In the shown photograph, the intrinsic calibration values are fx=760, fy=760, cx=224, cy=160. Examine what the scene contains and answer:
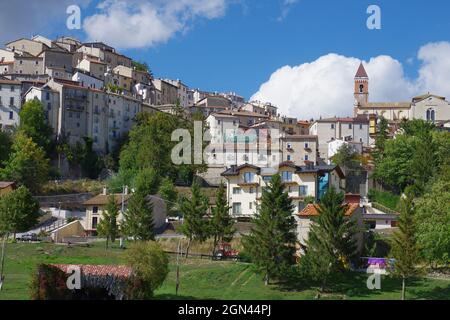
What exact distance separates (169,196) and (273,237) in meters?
29.0

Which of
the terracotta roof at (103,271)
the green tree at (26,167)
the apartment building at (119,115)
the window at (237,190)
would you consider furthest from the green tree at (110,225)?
the apartment building at (119,115)

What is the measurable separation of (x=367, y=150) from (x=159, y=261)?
224ft

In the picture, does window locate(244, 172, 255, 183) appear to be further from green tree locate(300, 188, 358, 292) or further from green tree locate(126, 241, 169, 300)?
green tree locate(126, 241, 169, 300)

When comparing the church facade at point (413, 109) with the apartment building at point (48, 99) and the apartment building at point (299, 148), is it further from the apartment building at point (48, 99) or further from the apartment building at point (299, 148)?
the apartment building at point (48, 99)

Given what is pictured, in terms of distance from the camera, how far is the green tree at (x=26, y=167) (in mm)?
82625

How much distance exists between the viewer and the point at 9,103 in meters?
102

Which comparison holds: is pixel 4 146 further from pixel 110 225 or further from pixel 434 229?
pixel 434 229

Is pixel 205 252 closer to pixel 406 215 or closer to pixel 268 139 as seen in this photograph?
pixel 406 215

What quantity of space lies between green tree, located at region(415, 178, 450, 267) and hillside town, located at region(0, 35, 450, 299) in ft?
1.00

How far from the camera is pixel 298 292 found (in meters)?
47.2

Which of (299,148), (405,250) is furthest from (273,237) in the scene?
(299,148)

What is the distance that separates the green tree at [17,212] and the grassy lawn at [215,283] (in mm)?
3615

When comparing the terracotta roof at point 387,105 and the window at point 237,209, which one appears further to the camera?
the terracotta roof at point 387,105

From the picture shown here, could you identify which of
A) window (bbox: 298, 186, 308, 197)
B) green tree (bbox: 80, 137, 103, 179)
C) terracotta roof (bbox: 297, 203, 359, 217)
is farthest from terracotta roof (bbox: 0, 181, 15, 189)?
terracotta roof (bbox: 297, 203, 359, 217)
